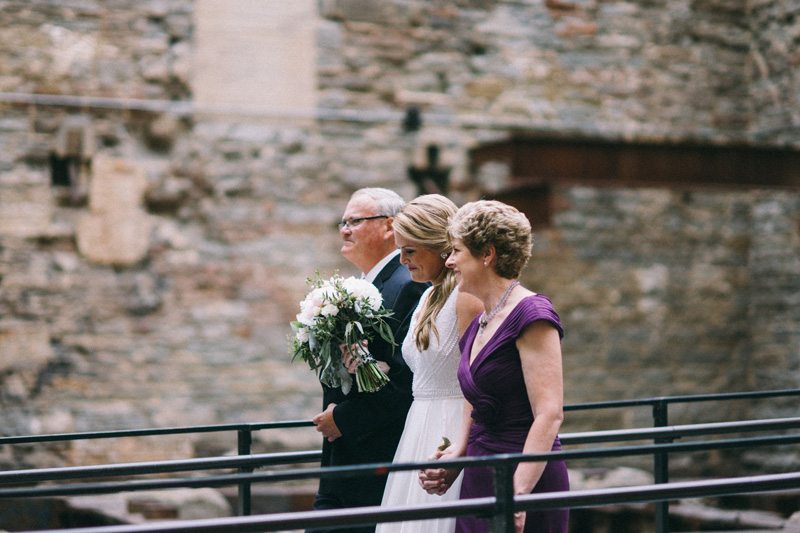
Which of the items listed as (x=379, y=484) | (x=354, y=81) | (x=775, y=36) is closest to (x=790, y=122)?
(x=775, y=36)

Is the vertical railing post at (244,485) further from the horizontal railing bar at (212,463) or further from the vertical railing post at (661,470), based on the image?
the vertical railing post at (661,470)

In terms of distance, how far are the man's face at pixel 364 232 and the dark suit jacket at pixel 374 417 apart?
139mm

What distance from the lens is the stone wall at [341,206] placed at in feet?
27.3

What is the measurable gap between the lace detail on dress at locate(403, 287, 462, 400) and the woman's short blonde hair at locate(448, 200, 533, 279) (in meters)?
0.35

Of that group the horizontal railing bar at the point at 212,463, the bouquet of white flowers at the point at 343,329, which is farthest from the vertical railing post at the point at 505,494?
the bouquet of white flowers at the point at 343,329

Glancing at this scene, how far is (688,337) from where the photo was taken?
412 inches

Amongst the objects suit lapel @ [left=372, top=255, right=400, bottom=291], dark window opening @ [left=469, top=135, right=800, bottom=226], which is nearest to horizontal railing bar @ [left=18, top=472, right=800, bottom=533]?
suit lapel @ [left=372, top=255, right=400, bottom=291]

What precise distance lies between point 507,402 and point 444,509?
1.65 feet

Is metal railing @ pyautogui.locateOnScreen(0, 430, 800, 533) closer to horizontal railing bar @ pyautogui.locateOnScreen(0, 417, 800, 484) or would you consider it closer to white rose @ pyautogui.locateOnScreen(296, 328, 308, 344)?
horizontal railing bar @ pyautogui.locateOnScreen(0, 417, 800, 484)

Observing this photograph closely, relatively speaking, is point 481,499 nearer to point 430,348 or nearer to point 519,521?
point 519,521

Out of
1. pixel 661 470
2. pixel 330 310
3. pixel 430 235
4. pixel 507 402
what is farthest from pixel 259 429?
pixel 661 470

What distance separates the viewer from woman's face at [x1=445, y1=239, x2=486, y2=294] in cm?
327

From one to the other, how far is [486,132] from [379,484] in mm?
6179

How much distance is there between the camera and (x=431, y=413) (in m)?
3.62
